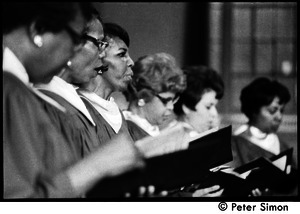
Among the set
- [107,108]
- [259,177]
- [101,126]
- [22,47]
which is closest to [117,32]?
[107,108]

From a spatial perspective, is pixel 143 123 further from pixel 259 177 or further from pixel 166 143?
pixel 259 177

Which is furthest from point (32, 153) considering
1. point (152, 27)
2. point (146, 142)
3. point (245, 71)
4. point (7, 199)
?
point (245, 71)

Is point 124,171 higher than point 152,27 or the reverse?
the reverse

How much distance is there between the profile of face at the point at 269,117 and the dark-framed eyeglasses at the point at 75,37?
1.06 meters

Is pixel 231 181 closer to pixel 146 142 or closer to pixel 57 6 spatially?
pixel 146 142

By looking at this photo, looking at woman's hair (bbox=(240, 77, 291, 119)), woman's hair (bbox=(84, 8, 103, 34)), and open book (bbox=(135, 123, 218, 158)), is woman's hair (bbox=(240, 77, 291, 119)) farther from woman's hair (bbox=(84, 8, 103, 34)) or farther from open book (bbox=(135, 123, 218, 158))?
woman's hair (bbox=(84, 8, 103, 34))

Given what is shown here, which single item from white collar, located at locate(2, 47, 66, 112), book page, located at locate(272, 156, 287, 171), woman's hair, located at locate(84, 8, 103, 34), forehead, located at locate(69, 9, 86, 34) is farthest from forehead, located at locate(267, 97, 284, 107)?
white collar, located at locate(2, 47, 66, 112)

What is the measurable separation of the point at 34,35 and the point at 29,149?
17.5 inches

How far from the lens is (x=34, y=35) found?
2.75 meters

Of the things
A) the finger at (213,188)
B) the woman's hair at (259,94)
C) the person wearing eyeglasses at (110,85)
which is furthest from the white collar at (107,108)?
the woman's hair at (259,94)

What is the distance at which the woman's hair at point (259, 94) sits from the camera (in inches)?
138

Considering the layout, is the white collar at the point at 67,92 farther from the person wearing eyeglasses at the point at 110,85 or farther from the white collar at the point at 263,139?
the white collar at the point at 263,139

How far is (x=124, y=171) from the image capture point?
3008 mm

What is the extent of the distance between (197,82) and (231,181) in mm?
513
